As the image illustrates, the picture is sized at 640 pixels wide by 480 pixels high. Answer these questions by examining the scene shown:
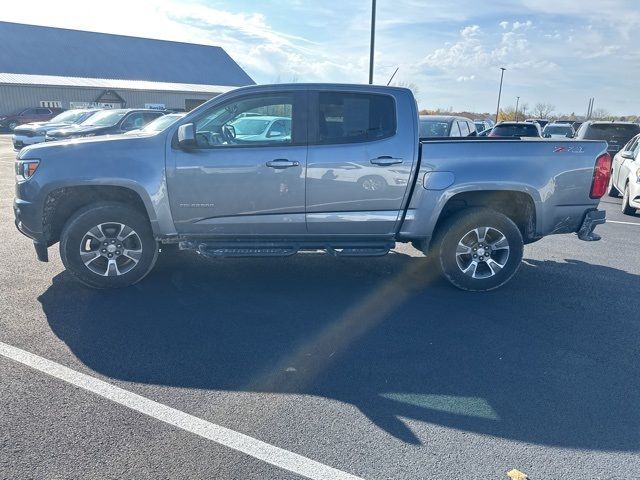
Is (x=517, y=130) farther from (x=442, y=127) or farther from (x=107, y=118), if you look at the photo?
(x=107, y=118)

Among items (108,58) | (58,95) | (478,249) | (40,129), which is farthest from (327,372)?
(108,58)

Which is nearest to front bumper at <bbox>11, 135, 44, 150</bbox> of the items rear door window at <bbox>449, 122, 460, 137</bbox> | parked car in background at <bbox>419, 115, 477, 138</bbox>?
parked car in background at <bbox>419, 115, 477, 138</bbox>

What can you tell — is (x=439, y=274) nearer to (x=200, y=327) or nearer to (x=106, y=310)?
(x=200, y=327)

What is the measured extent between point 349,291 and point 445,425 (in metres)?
2.34

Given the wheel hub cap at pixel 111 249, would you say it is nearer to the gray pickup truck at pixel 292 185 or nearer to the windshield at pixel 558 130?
the gray pickup truck at pixel 292 185

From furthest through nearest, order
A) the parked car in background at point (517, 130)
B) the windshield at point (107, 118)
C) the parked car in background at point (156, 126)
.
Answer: the parked car in background at point (517, 130)
the windshield at point (107, 118)
the parked car in background at point (156, 126)

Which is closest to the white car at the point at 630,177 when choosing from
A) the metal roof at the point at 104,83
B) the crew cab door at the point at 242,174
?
the crew cab door at the point at 242,174

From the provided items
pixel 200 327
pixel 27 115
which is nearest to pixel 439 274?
pixel 200 327

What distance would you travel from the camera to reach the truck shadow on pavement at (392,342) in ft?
10.8

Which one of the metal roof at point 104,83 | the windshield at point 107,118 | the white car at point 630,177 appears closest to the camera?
the white car at point 630,177

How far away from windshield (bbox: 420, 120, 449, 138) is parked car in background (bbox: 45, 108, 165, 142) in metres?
7.57

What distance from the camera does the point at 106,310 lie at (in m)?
4.66

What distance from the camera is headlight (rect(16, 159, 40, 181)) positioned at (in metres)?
4.89

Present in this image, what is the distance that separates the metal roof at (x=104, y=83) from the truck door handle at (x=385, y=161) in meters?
31.1
